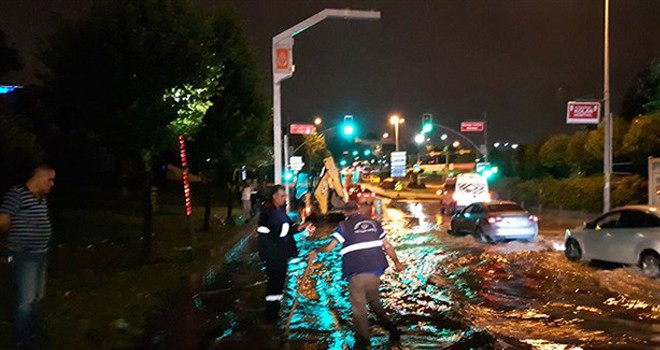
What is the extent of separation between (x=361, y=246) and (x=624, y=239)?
811 cm

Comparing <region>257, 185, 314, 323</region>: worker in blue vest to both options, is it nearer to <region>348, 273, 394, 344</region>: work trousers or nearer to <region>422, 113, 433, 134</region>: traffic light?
<region>348, 273, 394, 344</region>: work trousers

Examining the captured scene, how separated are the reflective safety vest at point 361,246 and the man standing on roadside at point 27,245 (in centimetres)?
306

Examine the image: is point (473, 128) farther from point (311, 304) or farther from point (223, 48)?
point (311, 304)

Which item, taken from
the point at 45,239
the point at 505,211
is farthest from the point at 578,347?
the point at 505,211

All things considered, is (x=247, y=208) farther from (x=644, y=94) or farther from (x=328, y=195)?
(x=644, y=94)

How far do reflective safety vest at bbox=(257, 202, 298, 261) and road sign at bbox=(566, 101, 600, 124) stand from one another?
61.0 feet

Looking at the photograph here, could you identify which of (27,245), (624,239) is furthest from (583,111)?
(27,245)

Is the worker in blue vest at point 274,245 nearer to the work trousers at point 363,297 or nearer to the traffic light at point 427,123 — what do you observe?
the work trousers at point 363,297

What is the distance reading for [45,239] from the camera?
732cm

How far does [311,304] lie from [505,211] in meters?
11.6

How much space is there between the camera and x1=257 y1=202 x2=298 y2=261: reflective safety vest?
9969 mm

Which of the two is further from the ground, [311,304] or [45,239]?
[45,239]

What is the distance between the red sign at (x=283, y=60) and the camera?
21938mm

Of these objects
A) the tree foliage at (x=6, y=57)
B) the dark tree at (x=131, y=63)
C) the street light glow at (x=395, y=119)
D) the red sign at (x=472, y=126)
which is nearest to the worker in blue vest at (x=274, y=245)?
the dark tree at (x=131, y=63)
